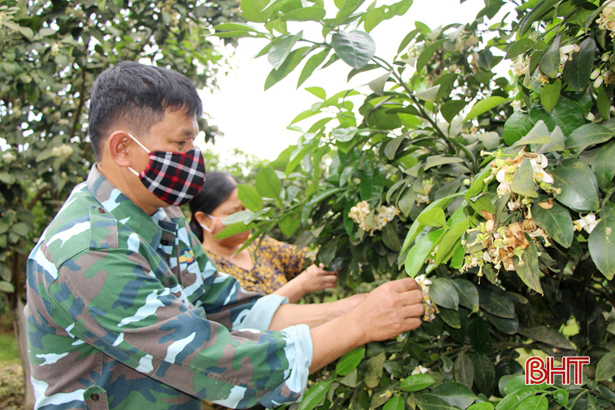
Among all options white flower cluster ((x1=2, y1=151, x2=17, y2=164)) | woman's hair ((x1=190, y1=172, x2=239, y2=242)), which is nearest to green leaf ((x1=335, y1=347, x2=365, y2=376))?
woman's hair ((x1=190, y1=172, x2=239, y2=242))

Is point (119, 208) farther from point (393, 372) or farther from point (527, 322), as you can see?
point (527, 322)

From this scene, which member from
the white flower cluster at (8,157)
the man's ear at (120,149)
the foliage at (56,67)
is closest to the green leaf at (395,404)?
the man's ear at (120,149)

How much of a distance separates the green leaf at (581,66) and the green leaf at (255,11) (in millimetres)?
632

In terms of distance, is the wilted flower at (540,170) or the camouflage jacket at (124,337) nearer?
the wilted flower at (540,170)

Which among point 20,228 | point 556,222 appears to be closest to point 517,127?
point 556,222

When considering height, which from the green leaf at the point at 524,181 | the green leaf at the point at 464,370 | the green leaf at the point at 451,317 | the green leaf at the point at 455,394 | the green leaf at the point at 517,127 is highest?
the green leaf at the point at 524,181

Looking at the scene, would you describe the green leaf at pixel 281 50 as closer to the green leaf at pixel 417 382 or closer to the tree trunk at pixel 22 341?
the green leaf at pixel 417 382

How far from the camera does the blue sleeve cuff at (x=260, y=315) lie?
1.85 m

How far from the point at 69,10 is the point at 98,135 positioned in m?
2.42

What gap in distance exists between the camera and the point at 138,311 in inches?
48.2

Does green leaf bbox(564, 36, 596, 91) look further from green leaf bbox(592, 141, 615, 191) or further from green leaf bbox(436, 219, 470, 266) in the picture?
green leaf bbox(436, 219, 470, 266)

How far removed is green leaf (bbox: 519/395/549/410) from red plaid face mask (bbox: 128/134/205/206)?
3.80 ft

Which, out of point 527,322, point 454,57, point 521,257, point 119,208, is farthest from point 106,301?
point 454,57

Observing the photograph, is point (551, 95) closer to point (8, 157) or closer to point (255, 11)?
point (255, 11)
